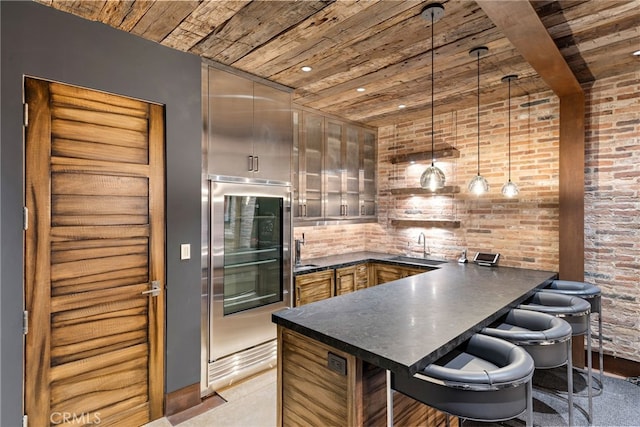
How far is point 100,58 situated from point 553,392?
174 inches

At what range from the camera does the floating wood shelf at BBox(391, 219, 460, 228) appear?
14.1 feet

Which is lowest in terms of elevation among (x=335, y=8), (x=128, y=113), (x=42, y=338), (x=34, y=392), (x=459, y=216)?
(x=34, y=392)

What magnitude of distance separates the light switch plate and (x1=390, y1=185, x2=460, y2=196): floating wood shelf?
10.1 ft

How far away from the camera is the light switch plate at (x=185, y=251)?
2.64m

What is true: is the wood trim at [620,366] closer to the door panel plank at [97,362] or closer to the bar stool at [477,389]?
the bar stool at [477,389]

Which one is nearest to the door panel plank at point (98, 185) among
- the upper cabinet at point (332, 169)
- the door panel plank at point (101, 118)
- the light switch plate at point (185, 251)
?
the door panel plank at point (101, 118)

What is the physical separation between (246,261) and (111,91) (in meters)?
1.72

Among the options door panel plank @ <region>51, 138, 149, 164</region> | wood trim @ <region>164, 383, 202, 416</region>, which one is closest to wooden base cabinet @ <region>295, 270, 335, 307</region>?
wood trim @ <region>164, 383, 202, 416</region>

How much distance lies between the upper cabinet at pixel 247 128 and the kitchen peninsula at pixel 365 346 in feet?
4.98

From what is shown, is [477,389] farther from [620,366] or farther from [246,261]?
[620,366]

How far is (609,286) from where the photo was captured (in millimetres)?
3201

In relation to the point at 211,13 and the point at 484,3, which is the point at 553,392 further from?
the point at 211,13

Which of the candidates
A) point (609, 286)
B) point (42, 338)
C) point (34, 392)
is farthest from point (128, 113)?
point (609, 286)

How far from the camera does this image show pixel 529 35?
6.98 ft
